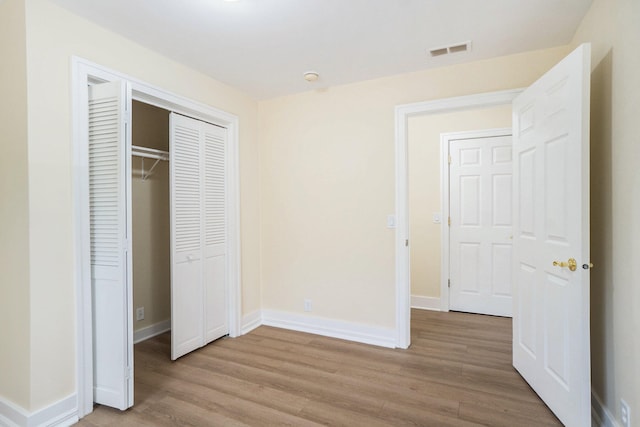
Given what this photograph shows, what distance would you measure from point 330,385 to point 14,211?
7.59ft

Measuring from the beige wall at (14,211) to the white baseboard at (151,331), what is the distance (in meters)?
1.27

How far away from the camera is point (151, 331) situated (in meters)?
3.44

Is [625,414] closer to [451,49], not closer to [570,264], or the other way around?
[570,264]

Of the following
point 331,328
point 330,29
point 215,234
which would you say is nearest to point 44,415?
point 215,234

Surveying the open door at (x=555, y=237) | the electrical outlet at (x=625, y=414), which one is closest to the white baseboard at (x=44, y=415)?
the open door at (x=555, y=237)

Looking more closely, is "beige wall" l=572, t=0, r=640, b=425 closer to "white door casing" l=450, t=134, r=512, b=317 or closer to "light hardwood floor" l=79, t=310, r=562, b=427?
"light hardwood floor" l=79, t=310, r=562, b=427

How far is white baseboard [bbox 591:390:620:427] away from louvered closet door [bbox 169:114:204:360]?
2.93 metres

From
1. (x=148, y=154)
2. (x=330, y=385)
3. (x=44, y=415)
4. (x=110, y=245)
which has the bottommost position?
(x=330, y=385)

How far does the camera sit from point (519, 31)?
2328 millimetres

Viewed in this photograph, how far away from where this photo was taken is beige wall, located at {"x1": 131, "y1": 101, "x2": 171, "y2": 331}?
3.32m

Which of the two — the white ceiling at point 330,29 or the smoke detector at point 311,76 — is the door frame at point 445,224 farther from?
the smoke detector at point 311,76

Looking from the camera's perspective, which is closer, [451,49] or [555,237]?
[555,237]

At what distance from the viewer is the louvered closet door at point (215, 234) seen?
3.14 meters

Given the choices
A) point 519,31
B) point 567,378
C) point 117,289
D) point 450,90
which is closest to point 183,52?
point 117,289
